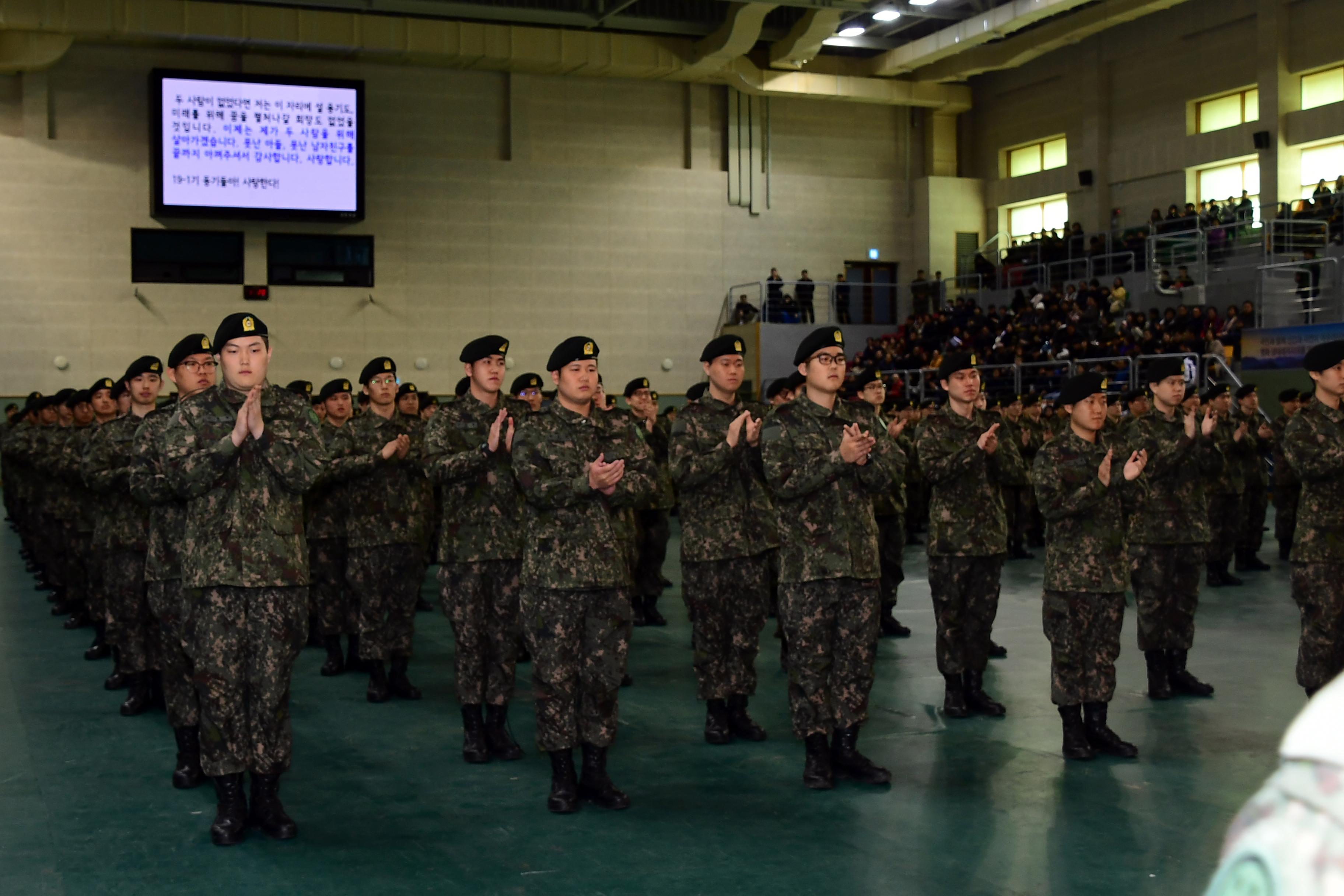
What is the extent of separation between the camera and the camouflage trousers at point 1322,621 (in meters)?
6.12

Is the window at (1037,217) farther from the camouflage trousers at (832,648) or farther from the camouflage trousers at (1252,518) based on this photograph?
the camouflage trousers at (832,648)

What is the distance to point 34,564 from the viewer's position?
46.1ft

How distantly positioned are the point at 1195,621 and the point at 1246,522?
11.9 ft

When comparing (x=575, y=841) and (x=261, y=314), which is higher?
(x=261, y=314)

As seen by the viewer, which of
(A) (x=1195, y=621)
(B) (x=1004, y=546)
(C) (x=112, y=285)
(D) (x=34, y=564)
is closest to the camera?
(B) (x=1004, y=546)

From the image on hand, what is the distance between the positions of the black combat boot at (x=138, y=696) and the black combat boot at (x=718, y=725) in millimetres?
3084

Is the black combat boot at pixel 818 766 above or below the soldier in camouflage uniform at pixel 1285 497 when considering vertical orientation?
below

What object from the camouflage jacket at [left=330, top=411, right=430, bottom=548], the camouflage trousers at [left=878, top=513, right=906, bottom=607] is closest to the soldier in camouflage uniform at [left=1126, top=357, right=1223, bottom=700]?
the camouflage trousers at [left=878, top=513, right=906, bottom=607]

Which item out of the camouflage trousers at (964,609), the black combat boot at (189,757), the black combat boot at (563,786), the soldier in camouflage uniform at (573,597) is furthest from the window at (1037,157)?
the black combat boot at (189,757)

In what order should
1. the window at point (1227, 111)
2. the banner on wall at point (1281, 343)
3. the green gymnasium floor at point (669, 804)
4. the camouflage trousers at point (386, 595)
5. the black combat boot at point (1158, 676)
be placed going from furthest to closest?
the window at point (1227, 111)
the banner on wall at point (1281, 343)
the camouflage trousers at point (386, 595)
the black combat boot at point (1158, 676)
the green gymnasium floor at point (669, 804)

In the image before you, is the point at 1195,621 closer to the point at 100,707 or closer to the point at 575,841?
the point at 575,841

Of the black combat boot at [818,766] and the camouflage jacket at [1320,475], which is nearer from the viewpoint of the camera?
the black combat boot at [818,766]

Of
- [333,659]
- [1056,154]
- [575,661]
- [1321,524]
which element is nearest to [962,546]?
[1321,524]

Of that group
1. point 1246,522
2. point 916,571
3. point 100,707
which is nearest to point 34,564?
point 100,707
